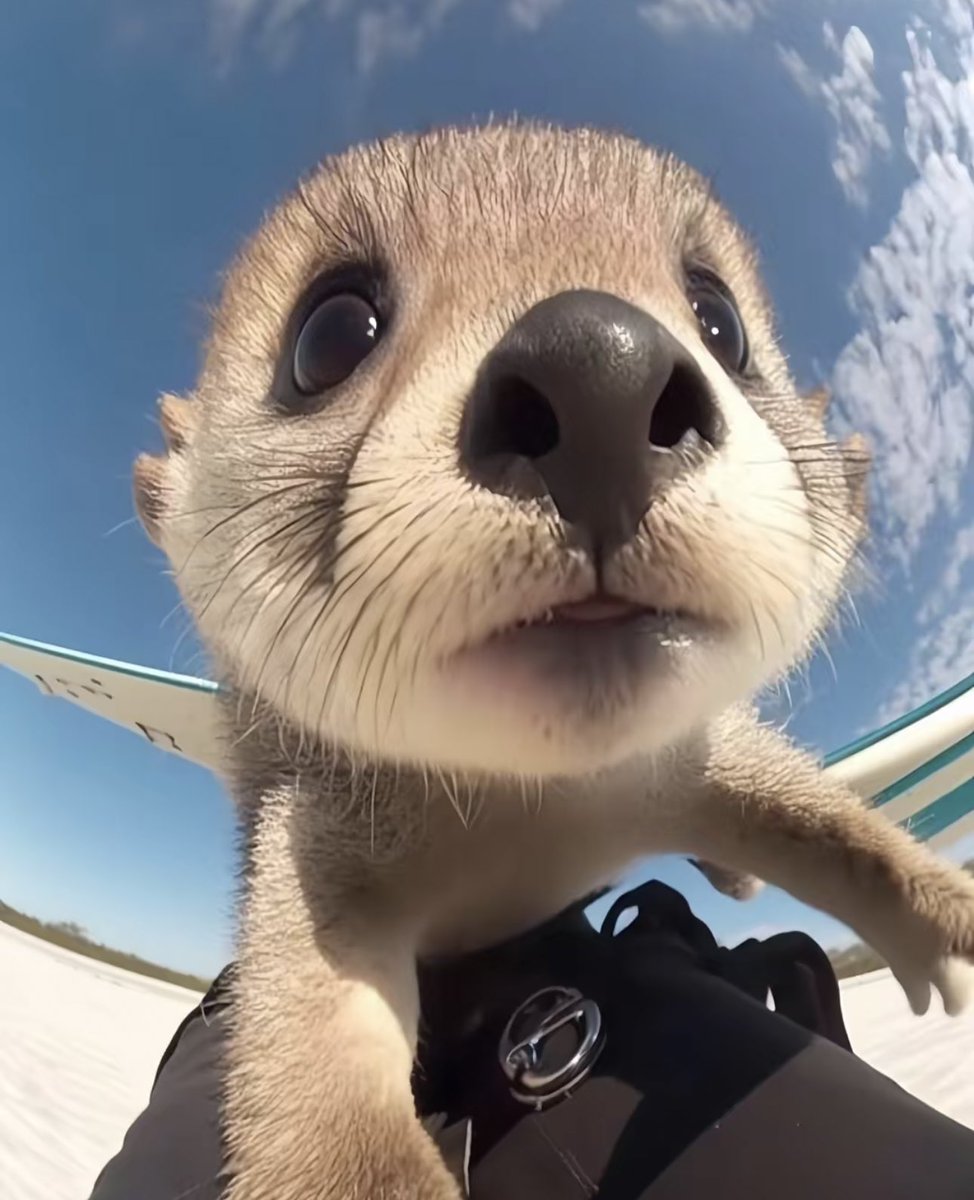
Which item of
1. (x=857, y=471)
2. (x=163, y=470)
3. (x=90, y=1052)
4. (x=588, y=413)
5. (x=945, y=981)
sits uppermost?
(x=90, y=1052)

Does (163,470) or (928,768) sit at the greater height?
(163,470)

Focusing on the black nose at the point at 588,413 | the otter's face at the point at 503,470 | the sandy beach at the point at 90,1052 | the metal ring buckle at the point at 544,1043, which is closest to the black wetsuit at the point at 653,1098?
the metal ring buckle at the point at 544,1043

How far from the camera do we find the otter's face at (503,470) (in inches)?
16.9

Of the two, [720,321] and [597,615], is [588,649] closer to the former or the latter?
[597,615]

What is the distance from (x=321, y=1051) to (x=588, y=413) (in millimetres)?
413

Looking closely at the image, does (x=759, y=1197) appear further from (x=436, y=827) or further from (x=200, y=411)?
(x=200, y=411)

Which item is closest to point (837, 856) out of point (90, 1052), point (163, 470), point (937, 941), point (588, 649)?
point (937, 941)

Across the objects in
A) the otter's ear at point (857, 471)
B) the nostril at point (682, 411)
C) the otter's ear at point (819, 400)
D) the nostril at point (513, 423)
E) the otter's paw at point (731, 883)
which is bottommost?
the otter's paw at point (731, 883)

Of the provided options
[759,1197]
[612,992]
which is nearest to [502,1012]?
[612,992]

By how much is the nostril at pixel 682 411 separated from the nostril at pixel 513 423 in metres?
0.05

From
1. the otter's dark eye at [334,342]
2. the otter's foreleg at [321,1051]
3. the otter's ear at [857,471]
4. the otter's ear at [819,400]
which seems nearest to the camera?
the otter's foreleg at [321,1051]

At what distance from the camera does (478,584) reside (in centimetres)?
45

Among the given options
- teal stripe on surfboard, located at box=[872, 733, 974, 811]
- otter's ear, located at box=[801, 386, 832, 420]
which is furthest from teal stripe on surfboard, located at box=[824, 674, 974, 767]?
otter's ear, located at box=[801, 386, 832, 420]

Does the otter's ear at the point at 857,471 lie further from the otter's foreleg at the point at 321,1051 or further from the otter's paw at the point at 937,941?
the otter's foreleg at the point at 321,1051
